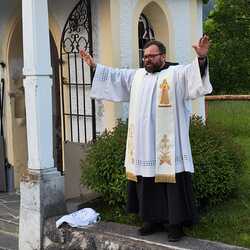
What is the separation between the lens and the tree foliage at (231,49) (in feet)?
94.0

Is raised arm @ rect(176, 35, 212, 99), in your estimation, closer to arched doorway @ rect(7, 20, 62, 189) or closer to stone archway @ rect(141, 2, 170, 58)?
stone archway @ rect(141, 2, 170, 58)

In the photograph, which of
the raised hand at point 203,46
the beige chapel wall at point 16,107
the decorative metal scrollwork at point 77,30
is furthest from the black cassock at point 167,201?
the beige chapel wall at point 16,107

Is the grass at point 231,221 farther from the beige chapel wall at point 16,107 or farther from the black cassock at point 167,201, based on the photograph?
the beige chapel wall at point 16,107

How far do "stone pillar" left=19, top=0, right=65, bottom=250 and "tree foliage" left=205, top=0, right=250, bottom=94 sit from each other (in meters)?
23.0

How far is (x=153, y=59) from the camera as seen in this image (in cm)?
555

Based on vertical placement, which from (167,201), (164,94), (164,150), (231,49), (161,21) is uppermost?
(231,49)

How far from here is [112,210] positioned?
21.7 feet

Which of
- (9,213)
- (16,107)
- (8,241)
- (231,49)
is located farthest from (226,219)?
(231,49)

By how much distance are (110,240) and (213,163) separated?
1348mm

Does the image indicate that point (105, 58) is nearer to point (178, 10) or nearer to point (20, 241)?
point (178, 10)

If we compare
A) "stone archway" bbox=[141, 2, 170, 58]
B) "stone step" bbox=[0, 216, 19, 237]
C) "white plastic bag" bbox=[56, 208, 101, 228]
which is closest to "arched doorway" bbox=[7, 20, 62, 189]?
"stone archway" bbox=[141, 2, 170, 58]

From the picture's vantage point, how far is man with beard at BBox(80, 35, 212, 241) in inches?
217

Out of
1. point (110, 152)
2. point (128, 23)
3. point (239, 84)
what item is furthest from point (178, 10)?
Result: point (239, 84)

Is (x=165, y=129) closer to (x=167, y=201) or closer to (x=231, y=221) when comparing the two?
(x=167, y=201)
